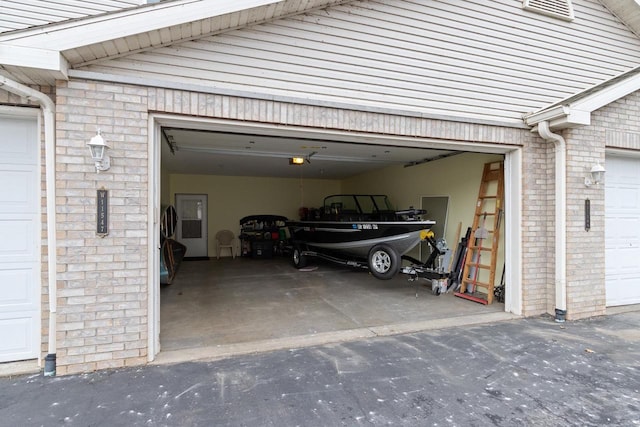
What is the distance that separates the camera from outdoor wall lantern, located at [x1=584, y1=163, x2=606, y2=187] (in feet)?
14.7

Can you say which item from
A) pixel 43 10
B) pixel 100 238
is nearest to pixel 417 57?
pixel 100 238

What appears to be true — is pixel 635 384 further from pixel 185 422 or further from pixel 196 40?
pixel 196 40

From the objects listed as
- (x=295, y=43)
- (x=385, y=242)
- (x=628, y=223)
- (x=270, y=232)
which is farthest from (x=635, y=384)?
(x=270, y=232)

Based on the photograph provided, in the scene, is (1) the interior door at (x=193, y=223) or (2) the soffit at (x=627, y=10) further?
(1) the interior door at (x=193, y=223)

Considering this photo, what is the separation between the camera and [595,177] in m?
4.54

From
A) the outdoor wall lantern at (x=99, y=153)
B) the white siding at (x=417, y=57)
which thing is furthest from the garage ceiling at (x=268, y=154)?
the outdoor wall lantern at (x=99, y=153)

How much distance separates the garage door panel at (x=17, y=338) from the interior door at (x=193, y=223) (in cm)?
786

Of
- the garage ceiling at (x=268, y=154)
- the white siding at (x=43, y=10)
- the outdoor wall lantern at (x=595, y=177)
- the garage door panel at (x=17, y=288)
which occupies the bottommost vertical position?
the garage door panel at (x=17, y=288)

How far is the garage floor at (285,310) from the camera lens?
3.72m

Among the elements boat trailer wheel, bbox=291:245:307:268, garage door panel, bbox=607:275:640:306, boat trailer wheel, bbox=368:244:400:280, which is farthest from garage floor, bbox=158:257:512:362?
garage door panel, bbox=607:275:640:306

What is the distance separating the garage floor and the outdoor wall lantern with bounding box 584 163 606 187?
2178mm

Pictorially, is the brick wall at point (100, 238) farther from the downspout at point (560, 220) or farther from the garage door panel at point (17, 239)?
the downspout at point (560, 220)

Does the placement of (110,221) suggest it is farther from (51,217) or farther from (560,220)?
(560,220)

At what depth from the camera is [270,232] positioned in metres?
11.0
